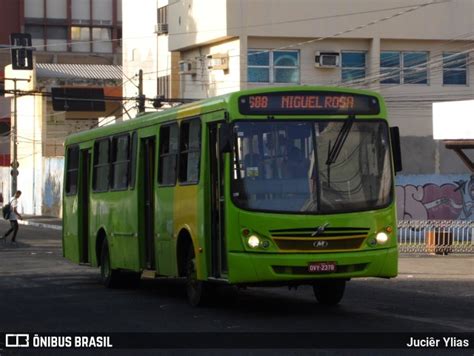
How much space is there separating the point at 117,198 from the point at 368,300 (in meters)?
4.81

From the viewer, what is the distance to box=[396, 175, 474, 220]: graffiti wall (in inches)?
1654

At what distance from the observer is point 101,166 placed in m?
21.0

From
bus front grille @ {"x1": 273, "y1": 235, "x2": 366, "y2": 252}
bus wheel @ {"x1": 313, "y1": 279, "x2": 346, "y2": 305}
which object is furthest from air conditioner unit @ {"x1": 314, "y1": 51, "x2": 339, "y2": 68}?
bus front grille @ {"x1": 273, "y1": 235, "x2": 366, "y2": 252}

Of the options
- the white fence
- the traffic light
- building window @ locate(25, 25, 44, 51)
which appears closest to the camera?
the white fence

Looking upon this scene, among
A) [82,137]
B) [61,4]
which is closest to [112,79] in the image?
[61,4]

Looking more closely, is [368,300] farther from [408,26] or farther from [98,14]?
[98,14]

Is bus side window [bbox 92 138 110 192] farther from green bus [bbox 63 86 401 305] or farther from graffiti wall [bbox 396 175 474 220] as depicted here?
graffiti wall [bbox 396 175 474 220]

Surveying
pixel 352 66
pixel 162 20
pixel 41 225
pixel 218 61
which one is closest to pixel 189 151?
→ pixel 218 61

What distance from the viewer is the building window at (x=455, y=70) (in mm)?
50438

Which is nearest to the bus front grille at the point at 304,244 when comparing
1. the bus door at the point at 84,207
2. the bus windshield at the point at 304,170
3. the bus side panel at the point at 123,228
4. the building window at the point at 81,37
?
the bus windshield at the point at 304,170

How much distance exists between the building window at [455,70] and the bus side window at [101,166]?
31.5 m

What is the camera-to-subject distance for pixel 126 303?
17.6 meters

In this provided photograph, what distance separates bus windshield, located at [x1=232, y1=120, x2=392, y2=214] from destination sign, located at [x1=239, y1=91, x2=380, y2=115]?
15cm

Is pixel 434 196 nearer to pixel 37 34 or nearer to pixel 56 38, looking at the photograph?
pixel 37 34
